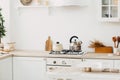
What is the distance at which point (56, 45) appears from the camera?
15.4ft

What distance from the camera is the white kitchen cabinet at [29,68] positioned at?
14.7 feet

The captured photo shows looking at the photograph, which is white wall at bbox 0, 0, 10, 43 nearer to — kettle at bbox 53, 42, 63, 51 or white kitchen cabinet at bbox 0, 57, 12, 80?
white kitchen cabinet at bbox 0, 57, 12, 80

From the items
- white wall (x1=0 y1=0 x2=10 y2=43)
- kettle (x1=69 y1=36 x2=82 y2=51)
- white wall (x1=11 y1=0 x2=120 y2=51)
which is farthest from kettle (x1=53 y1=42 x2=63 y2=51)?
white wall (x1=0 y1=0 x2=10 y2=43)

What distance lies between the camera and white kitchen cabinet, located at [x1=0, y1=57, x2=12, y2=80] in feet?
14.0

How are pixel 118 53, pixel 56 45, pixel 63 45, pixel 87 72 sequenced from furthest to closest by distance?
pixel 63 45 → pixel 56 45 → pixel 118 53 → pixel 87 72

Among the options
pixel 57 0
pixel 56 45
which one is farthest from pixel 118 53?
pixel 57 0

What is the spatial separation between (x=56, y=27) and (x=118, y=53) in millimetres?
1226

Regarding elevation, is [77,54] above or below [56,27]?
below

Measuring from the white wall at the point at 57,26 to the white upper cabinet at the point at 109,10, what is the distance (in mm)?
257

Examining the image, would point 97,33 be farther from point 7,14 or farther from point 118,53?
point 7,14

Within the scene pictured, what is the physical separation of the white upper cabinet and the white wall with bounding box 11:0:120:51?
26 centimetres

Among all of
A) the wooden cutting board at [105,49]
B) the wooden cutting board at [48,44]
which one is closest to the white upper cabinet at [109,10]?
the wooden cutting board at [105,49]

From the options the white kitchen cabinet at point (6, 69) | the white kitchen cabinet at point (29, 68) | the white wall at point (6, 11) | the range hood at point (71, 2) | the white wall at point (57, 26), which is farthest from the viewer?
the white wall at point (6, 11)

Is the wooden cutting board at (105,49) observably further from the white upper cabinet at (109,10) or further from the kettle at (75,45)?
the white upper cabinet at (109,10)
